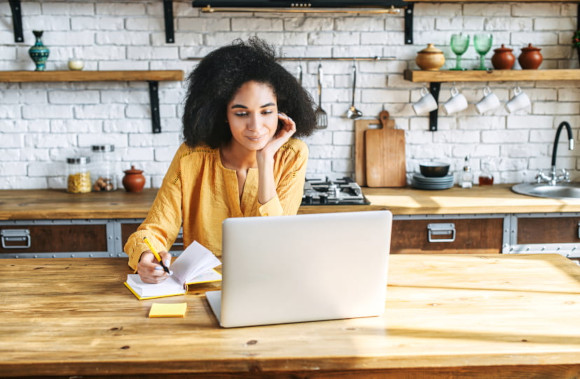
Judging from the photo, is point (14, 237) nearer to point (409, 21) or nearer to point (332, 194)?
point (332, 194)

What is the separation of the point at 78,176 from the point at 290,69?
134cm

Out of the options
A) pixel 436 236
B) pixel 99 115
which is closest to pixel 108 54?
pixel 99 115

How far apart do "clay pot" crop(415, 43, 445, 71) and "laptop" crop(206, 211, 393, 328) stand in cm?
214

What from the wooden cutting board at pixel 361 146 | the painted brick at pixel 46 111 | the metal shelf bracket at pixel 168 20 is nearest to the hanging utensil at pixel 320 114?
the wooden cutting board at pixel 361 146

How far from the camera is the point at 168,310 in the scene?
157 centimetres

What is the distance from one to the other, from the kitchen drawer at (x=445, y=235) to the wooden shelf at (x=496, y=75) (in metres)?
0.81

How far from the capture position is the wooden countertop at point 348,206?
297 centimetres

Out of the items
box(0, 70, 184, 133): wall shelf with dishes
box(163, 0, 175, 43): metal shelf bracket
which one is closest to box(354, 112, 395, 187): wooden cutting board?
box(0, 70, 184, 133): wall shelf with dishes

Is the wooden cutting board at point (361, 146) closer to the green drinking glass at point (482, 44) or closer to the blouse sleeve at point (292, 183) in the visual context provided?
the green drinking glass at point (482, 44)

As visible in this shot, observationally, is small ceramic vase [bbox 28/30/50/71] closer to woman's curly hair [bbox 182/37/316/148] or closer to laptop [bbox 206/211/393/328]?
woman's curly hair [bbox 182/37/316/148]

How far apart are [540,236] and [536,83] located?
40.4 inches

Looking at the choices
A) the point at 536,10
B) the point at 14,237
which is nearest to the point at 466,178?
the point at 536,10

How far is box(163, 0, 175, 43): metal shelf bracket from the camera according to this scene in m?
3.42

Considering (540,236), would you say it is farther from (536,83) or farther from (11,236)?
(11,236)
